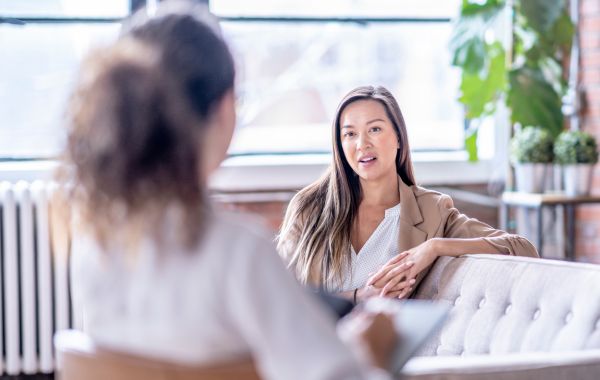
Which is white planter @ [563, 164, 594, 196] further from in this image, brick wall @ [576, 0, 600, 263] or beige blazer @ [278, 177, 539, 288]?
beige blazer @ [278, 177, 539, 288]

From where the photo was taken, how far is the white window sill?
5047 millimetres

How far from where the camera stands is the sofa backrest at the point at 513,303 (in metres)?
2.45

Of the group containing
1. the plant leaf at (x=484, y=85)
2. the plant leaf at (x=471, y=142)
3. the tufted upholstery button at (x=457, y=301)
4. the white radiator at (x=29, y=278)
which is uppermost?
the plant leaf at (x=484, y=85)

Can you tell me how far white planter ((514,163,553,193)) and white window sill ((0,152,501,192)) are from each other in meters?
0.56

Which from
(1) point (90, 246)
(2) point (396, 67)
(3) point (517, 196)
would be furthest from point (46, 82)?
(1) point (90, 246)

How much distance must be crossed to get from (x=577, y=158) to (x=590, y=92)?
57 cm

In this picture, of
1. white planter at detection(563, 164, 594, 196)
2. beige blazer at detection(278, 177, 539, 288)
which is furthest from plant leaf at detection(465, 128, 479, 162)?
beige blazer at detection(278, 177, 539, 288)

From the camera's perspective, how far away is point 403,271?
2967 millimetres

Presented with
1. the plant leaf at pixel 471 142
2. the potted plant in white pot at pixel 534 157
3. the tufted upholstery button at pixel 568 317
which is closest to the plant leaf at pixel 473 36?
the plant leaf at pixel 471 142

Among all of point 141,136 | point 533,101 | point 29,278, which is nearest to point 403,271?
point 141,136

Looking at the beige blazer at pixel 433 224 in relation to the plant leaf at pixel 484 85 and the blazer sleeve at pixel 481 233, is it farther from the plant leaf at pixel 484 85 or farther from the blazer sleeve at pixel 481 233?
the plant leaf at pixel 484 85

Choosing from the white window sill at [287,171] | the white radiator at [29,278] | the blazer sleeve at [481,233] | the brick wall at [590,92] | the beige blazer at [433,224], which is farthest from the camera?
the brick wall at [590,92]

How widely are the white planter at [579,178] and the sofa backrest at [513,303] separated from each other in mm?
2043

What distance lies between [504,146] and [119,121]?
14.7 ft
